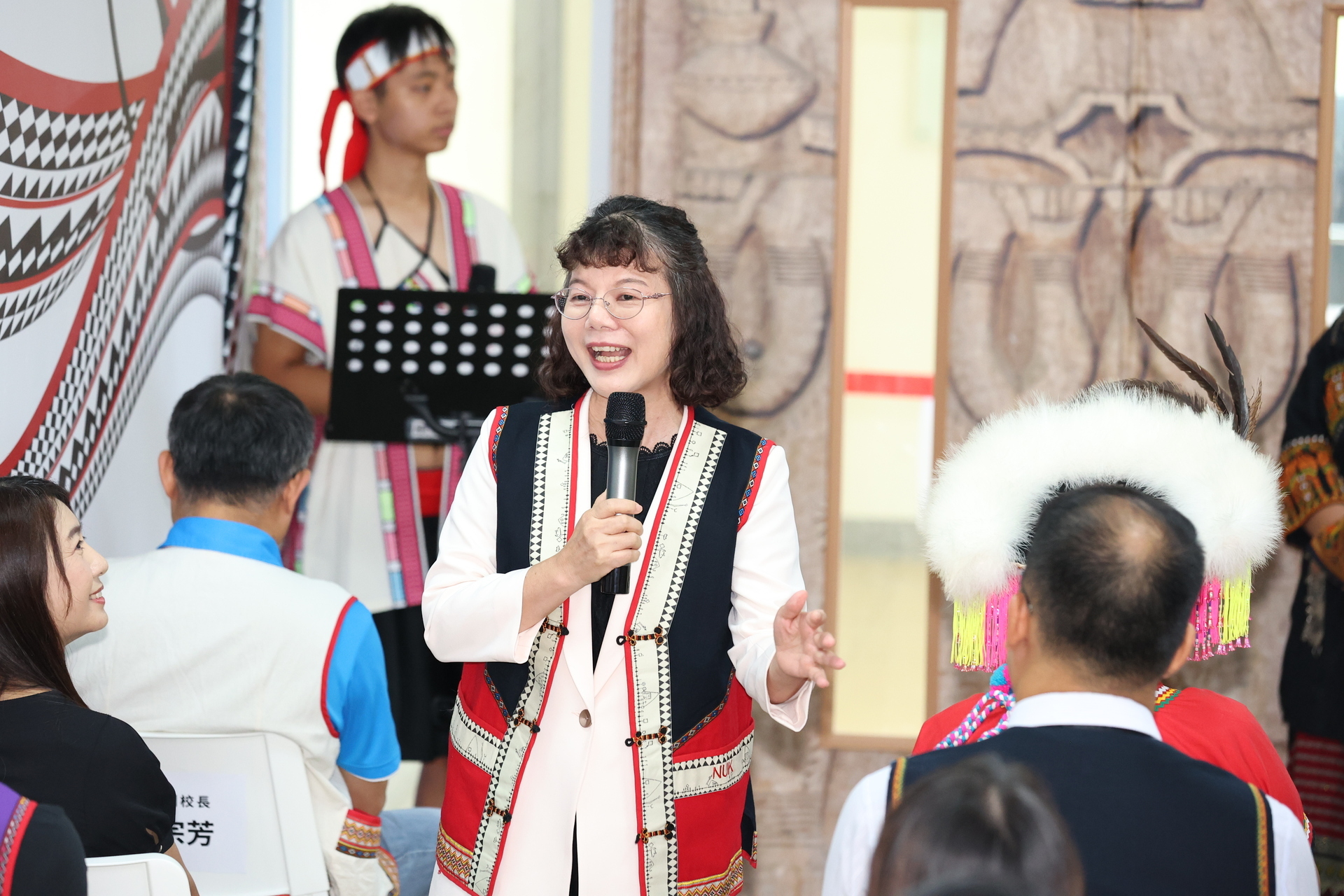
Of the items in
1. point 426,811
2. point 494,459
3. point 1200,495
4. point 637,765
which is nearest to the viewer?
point 1200,495

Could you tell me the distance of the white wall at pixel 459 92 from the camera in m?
4.15

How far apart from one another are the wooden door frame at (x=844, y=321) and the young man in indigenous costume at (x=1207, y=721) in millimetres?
2184

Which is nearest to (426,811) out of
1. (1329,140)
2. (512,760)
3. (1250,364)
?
(512,760)

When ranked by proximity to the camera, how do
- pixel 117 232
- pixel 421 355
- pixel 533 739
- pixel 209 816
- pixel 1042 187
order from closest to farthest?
pixel 533 739 → pixel 209 816 → pixel 117 232 → pixel 421 355 → pixel 1042 187

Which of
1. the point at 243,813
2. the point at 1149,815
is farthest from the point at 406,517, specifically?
the point at 1149,815

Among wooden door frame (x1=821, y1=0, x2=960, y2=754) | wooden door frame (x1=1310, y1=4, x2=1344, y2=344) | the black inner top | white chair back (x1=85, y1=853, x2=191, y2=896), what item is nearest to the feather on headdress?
the black inner top

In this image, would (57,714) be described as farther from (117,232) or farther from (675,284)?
(117,232)

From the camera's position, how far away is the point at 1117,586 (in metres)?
1.36

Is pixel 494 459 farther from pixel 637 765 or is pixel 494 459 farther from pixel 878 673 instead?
pixel 878 673

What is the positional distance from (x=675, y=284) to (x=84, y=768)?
1056 millimetres

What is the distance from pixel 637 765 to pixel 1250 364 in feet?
9.12

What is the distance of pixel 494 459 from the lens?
2004mm

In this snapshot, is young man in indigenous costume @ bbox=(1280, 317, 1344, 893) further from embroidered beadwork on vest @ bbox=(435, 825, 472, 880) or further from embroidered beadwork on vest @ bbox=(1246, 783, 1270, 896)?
embroidered beadwork on vest @ bbox=(435, 825, 472, 880)

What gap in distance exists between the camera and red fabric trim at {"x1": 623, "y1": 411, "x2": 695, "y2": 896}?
1.86 metres
